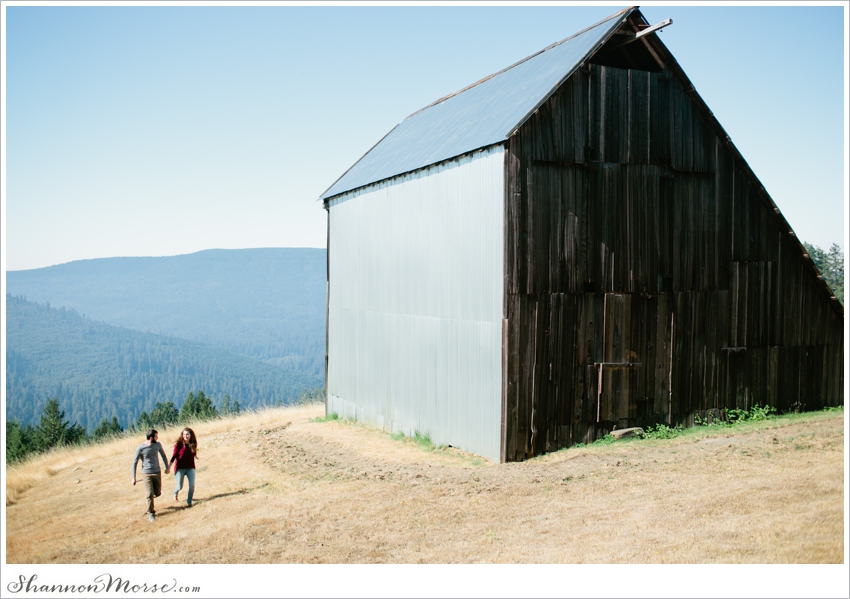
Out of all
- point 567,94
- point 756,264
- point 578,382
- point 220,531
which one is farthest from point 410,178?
point 220,531

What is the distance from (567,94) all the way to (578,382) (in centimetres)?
628

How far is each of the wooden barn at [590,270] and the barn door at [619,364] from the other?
4 cm

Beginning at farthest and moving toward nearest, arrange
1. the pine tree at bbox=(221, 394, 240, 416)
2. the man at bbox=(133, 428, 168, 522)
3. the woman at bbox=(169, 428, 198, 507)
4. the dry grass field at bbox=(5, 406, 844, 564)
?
the pine tree at bbox=(221, 394, 240, 416)
the woman at bbox=(169, 428, 198, 507)
the man at bbox=(133, 428, 168, 522)
the dry grass field at bbox=(5, 406, 844, 564)

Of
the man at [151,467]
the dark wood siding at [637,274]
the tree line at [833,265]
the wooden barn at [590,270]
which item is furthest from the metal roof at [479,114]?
the tree line at [833,265]

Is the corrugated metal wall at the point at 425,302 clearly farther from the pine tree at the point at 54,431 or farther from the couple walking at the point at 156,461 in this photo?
the pine tree at the point at 54,431

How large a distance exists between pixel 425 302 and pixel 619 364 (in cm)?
499

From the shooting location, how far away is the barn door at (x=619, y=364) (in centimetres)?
1603

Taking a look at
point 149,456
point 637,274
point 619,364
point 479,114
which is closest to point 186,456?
point 149,456

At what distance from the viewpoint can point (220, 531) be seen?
11.9 metres

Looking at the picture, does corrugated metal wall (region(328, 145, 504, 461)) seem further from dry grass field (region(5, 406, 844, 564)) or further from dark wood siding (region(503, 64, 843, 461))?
dry grass field (region(5, 406, 844, 564))

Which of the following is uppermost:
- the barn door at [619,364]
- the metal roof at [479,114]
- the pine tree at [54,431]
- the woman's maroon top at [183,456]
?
the metal roof at [479,114]

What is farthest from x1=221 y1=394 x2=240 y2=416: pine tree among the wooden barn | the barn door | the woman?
the barn door

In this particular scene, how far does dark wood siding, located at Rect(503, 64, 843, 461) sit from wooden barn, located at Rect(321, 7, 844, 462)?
39 mm

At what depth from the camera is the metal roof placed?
52.0 feet
